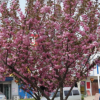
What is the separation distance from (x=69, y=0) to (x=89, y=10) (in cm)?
85

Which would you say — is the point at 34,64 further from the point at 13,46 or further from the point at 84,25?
the point at 84,25

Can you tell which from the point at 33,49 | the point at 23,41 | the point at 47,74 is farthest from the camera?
the point at 47,74

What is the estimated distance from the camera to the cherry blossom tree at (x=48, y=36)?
714 cm

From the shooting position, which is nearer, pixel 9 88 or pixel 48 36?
pixel 48 36

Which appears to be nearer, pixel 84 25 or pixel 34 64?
pixel 84 25

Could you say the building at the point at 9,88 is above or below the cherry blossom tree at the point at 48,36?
below

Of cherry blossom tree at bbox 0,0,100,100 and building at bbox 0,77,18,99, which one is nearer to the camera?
cherry blossom tree at bbox 0,0,100,100

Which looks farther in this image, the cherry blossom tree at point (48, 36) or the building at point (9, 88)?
the building at point (9, 88)

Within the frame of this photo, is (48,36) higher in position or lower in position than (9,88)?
higher

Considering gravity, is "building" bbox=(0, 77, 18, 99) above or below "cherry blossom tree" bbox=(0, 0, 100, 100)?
below

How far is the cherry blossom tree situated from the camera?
7.14m

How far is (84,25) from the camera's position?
7.45 meters

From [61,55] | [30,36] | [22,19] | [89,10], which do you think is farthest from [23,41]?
[89,10]

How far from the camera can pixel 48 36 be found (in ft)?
24.8
